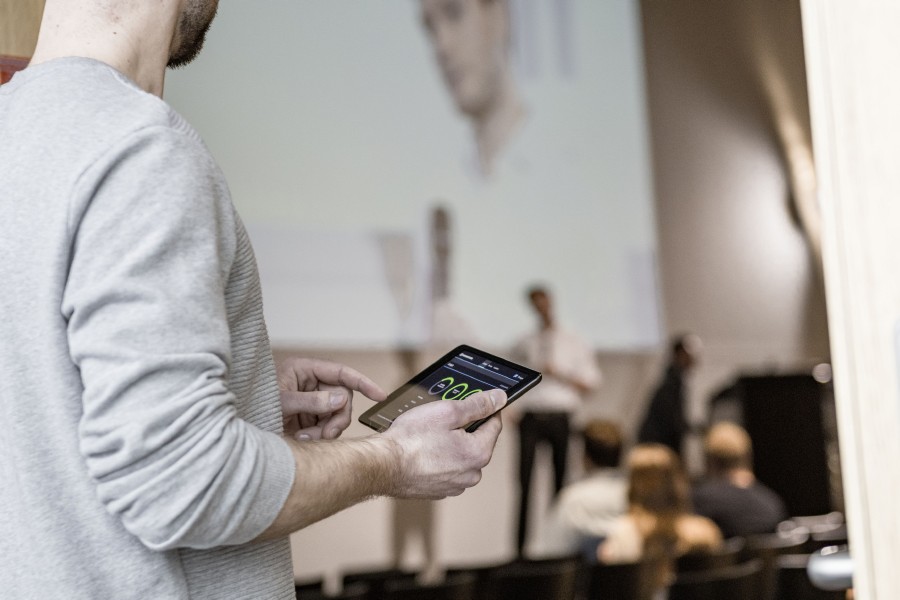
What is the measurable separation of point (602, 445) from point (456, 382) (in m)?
5.05

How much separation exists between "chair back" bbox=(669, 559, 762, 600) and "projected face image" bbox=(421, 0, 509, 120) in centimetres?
431

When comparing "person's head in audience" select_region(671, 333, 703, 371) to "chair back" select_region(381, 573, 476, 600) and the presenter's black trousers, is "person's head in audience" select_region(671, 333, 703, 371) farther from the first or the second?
"chair back" select_region(381, 573, 476, 600)

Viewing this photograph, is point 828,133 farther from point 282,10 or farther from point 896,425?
point 282,10

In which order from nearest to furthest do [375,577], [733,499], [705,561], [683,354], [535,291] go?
[705,561] → [375,577] → [733,499] → [535,291] → [683,354]

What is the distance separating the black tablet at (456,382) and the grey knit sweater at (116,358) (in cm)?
33

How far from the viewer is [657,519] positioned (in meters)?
4.83

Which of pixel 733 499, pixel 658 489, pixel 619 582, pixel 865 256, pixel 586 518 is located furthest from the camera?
pixel 733 499

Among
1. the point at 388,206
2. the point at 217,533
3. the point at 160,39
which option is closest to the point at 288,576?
the point at 217,533

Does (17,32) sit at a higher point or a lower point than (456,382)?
higher

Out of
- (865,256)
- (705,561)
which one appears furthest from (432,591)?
(865,256)

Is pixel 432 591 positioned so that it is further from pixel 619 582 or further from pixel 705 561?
pixel 705 561

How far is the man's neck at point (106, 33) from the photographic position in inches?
40.6

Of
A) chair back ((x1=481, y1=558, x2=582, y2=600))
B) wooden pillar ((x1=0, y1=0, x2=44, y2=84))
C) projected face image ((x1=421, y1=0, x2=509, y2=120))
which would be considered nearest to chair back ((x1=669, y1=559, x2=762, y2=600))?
chair back ((x1=481, y1=558, x2=582, y2=600))

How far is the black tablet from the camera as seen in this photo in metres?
1.23
